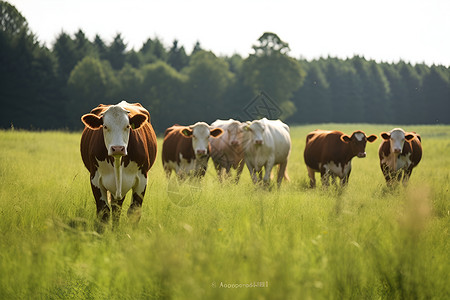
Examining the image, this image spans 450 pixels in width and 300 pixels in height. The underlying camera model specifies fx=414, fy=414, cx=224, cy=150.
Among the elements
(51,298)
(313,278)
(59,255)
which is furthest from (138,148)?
(313,278)

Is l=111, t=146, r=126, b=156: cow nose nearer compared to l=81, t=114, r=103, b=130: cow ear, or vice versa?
l=111, t=146, r=126, b=156: cow nose

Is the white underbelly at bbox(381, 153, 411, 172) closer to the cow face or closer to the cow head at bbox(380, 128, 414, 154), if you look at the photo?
the cow head at bbox(380, 128, 414, 154)

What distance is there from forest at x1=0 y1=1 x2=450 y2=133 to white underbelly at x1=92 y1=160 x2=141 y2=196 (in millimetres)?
31103

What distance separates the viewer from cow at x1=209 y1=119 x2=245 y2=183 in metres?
10.2

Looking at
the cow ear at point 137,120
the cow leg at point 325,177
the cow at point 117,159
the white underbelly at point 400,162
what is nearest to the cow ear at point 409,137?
the white underbelly at point 400,162

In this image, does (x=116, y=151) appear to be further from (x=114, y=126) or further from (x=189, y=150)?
(x=189, y=150)

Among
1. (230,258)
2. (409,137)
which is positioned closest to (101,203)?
(230,258)

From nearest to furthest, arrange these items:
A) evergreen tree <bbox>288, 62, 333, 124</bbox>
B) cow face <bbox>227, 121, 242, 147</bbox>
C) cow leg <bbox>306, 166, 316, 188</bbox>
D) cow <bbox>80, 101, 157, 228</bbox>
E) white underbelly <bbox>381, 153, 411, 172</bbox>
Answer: cow <bbox>80, 101, 157, 228</bbox>
white underbelly <bbox>381, 153, 411, 172</bbox>
cow face <bbox>227, 121, 242, 147</bbox>
cow leg <bbox>306, 166, 316, 188</bbox>
evergreen tree <bbox>288, 62, 333, 124</bbox>

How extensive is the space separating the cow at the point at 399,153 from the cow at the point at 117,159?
6.11 metres

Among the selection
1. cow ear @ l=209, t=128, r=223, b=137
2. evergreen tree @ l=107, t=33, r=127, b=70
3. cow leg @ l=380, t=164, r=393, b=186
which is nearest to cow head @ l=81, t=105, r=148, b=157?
cow ear @ l=209, t=128, r=223, b=137

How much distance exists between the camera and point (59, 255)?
3.78 m

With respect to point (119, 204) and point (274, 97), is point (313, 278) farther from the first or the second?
point (274, 97)

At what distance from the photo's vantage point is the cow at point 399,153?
30.8 feet

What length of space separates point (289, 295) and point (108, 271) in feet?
5.57
